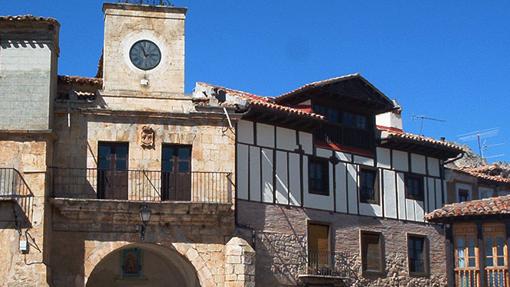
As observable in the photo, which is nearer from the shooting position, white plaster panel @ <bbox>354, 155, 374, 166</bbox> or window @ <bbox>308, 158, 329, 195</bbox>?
window @ <bbox>308, 158, 329, 195</bbox>

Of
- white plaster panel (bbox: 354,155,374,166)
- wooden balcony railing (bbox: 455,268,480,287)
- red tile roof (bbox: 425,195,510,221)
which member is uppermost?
white plaster panel (bbox: 354,155,374,166)

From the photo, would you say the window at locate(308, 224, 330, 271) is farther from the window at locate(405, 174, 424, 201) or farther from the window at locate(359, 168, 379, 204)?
the window at locate(405, 174, 424, 201)

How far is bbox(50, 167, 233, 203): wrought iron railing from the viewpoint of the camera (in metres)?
26.3

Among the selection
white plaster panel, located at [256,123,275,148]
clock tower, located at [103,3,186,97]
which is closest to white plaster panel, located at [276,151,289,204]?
white plaster panel, located at [256,123,275,148]

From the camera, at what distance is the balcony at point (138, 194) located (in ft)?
85.5

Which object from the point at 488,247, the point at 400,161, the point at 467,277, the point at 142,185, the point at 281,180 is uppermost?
the point at 400,161

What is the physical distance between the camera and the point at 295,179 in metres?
29.4

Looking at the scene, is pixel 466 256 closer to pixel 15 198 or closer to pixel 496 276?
pixel 496 276

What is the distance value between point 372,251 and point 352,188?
222cm

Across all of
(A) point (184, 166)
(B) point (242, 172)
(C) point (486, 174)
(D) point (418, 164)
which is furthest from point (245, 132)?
(C) point (486, 174)

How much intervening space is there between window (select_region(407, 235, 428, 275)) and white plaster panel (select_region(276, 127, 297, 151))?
19.0 feet

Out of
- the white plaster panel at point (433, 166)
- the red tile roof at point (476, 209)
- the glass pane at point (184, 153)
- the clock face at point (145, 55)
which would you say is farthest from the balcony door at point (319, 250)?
the clock face at point (145, 55)

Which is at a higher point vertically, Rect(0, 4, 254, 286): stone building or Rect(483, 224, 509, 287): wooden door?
Rect(0, 4, 254, 286): stone building

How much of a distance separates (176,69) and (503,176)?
16.8 meters
